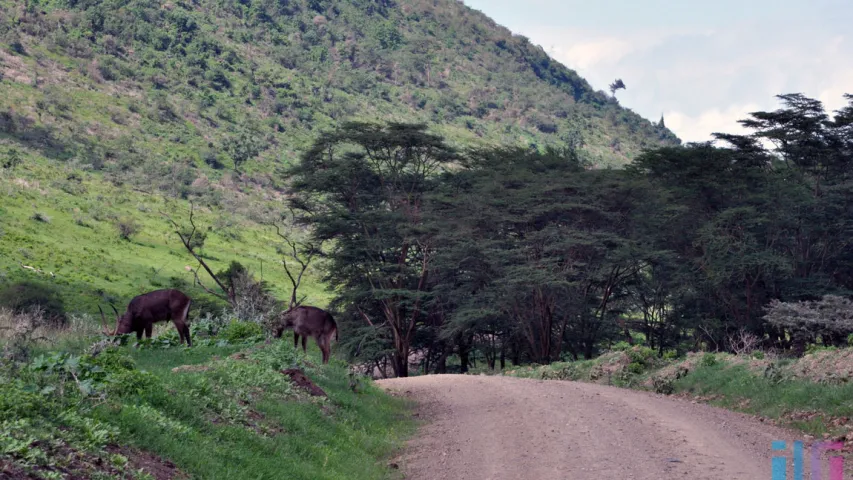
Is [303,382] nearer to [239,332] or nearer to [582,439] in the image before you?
[582,439]

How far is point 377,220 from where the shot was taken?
37.2 metres

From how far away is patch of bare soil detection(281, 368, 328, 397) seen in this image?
12508 millimetres

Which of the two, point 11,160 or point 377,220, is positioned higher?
point 11,160

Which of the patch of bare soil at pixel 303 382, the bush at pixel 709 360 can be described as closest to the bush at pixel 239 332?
the patch of bare soil at pixel 303 382

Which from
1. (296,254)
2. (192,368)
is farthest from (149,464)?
(296,254)

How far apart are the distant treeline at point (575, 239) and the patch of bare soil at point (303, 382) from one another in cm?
1765

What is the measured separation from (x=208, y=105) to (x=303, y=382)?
102746mm

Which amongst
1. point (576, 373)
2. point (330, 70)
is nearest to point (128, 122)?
point (330, 70)

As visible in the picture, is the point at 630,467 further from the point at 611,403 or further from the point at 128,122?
A: the point at 128,122

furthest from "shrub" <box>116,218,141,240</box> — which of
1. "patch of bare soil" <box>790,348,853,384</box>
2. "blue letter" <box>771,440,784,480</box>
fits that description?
"blue letter" <box>771,440,784,480</box>

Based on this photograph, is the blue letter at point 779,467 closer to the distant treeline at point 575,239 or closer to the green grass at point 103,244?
the distant treeline at point 575,239

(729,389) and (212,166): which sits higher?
(212,166)

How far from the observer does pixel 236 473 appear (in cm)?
738

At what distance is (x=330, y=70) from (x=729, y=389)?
143092 millimetres
